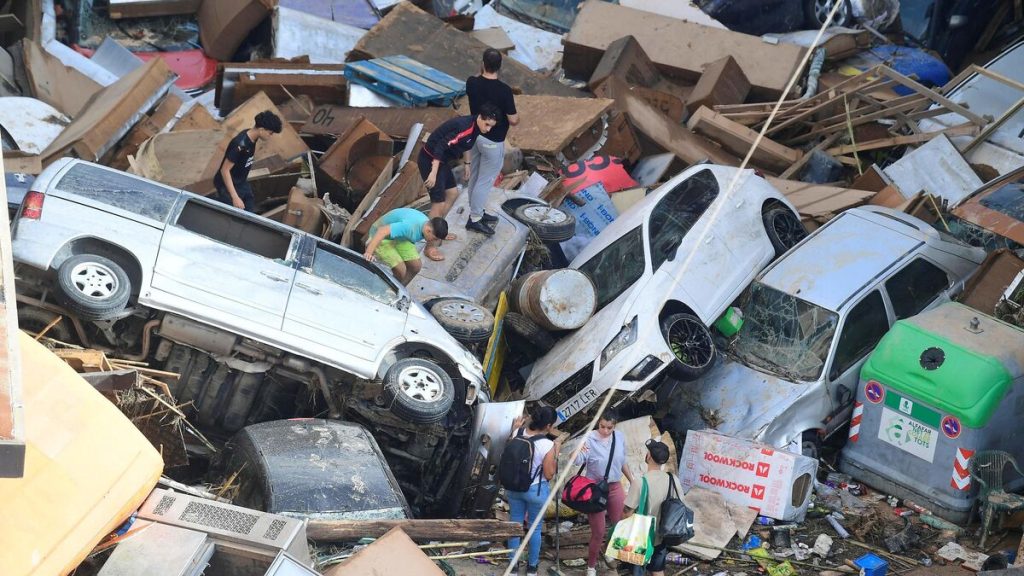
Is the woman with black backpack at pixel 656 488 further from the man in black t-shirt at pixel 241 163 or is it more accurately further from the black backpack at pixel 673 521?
the man in black t-shirt at pixel 241 163

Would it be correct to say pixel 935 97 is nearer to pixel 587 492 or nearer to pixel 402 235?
pixel 402 235

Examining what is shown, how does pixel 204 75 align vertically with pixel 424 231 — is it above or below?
above

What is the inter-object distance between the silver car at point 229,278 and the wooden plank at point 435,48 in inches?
256

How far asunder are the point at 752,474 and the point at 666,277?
199 centimetres

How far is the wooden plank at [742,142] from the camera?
50.1ft

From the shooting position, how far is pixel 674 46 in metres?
17.5

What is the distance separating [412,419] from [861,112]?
8149 mm

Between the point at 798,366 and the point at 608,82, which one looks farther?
the point at 608,82

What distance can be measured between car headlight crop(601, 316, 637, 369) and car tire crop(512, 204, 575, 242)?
188 cm

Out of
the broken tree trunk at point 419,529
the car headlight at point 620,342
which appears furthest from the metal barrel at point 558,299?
the broken tree trunk at point 419,529

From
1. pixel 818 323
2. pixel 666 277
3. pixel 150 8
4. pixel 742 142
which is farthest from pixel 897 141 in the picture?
pixel 150 8

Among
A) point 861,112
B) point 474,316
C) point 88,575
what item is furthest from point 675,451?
point 861,112

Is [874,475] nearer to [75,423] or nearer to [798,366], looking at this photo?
[798,366]

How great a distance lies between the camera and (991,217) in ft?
39.0
